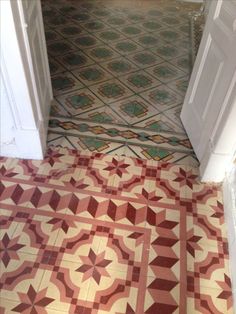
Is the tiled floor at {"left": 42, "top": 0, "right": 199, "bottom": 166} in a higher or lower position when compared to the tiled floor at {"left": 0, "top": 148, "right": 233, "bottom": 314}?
lower

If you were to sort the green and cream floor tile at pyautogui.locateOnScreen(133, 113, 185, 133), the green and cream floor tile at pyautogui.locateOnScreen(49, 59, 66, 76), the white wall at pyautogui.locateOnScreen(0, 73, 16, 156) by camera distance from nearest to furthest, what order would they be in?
the white wall at pyautogui.locateOnScreen(0, 73, 16, 156) → the green and cream floor tile at pyautogui.locateOnScreen(133, 113, 185, 133) → the green and cream floor tile at pyautogui.locateOnScreen(49, 59, 66, 76)

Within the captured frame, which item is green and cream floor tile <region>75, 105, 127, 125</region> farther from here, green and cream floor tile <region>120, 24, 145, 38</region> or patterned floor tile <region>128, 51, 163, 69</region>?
green and cream floor tile <region>120, 24, 145, 38</region>

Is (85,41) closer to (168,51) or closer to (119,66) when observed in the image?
(119,66)

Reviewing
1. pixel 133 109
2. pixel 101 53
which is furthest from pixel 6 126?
pixel 101 53

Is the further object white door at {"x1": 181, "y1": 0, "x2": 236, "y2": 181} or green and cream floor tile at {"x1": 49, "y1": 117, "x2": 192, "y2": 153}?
→ green and cream floor tile at {"x1": 49, "y1": 117, "x2": 192, "y2": 153}

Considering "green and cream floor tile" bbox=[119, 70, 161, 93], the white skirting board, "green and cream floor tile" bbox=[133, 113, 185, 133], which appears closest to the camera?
the white skirting board

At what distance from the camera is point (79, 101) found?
233 centimetres

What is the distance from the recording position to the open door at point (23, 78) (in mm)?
1346

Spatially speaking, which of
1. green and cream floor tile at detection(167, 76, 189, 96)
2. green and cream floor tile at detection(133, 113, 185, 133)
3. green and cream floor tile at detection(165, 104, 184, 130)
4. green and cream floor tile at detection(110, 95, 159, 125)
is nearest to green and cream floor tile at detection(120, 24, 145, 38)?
green and cream floor tile at detection(167, 76, 189, 96)

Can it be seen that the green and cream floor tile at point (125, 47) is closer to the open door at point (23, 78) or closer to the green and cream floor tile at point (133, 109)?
the green and cream floor tile at point (133, 109)

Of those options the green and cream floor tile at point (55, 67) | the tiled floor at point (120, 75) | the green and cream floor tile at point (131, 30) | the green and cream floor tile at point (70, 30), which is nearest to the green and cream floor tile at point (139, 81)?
the tiled floor at point (120, 75)

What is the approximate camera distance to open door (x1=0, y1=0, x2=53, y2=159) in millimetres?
1346

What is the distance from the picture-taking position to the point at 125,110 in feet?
7.50

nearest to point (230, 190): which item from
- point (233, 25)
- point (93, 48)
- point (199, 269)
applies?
point (199, 269)
